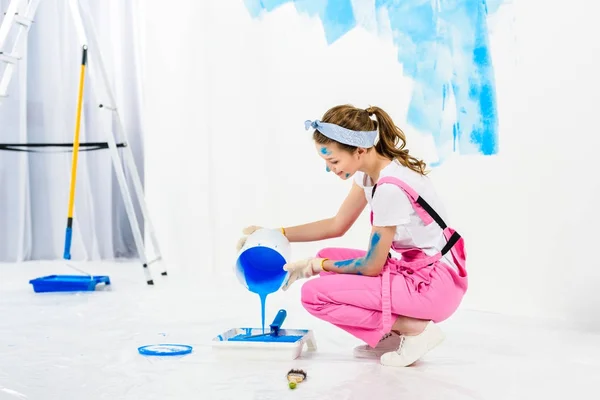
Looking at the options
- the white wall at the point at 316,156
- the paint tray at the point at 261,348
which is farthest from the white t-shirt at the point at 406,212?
the white wall at the point at 316,156

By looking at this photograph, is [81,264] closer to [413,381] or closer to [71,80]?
[71,80]

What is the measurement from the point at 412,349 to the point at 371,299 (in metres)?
0.16

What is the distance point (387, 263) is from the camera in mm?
1966

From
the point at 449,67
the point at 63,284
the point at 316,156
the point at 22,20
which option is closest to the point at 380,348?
the point at 449,67

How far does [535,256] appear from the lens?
102 inches

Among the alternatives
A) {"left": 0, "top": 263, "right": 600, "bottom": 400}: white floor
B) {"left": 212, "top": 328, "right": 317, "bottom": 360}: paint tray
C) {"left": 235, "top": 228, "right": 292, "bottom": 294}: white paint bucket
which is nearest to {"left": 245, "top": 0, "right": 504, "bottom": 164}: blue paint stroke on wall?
{"left": 0, "top": 263, "right": 600, "bottom": 400}: white floor

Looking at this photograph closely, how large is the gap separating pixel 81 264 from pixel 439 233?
263cm

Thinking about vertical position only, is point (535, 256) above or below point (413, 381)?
above

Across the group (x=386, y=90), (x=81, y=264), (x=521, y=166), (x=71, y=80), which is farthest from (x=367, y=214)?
(x=71, y=80)

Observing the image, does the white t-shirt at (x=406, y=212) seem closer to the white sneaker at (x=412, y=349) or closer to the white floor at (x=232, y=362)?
the white sneaker at (x=412, y=349)

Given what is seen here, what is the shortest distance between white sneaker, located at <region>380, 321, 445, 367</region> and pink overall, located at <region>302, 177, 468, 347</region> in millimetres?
46

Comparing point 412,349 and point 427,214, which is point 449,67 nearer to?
point 427,214

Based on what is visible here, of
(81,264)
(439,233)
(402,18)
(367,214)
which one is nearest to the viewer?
(439,233)

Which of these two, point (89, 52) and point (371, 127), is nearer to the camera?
point (371, 127)
